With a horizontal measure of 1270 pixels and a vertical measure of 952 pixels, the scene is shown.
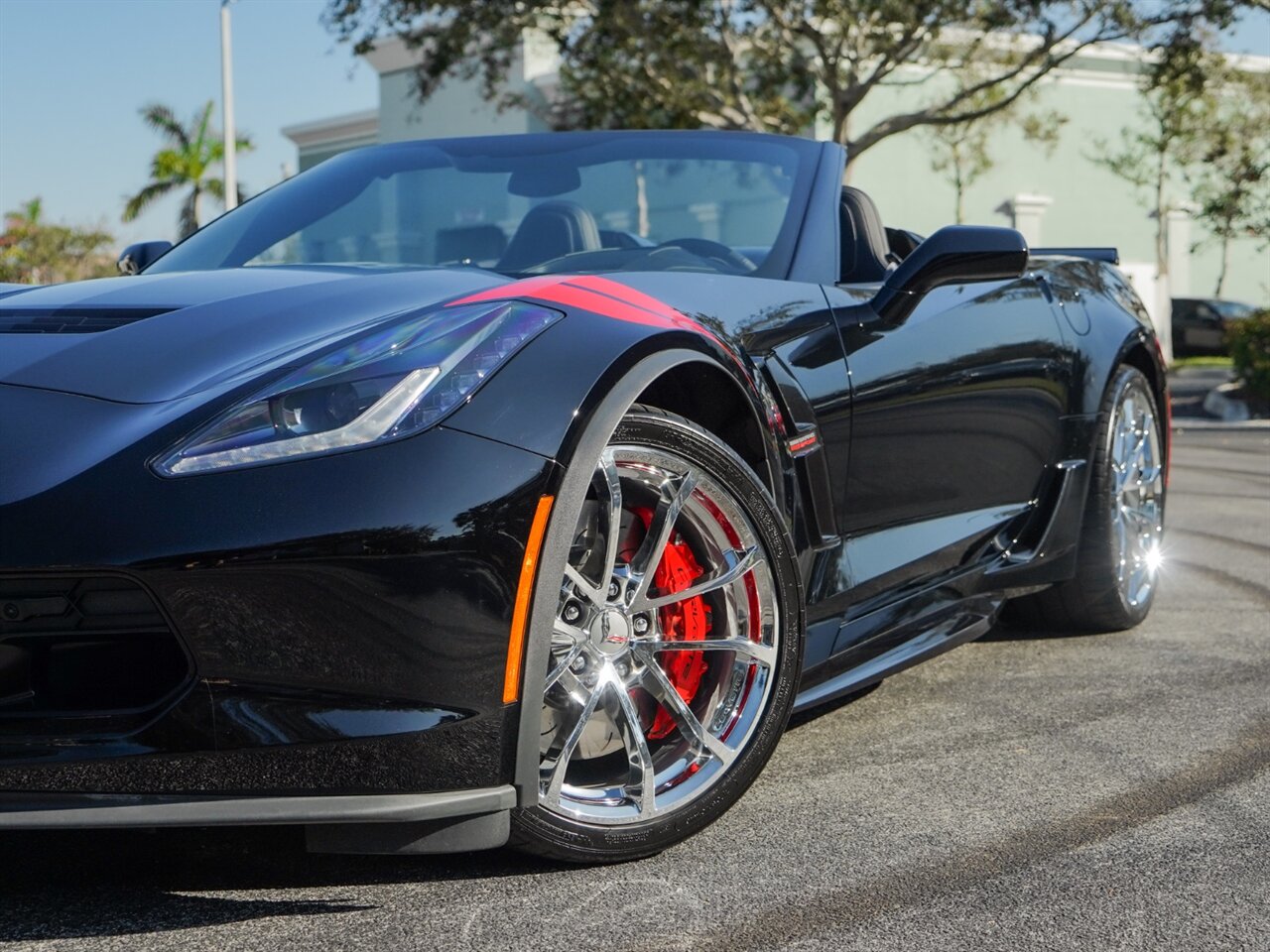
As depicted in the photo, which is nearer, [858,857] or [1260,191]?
[858,857]

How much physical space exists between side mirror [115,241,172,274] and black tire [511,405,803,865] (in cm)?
200

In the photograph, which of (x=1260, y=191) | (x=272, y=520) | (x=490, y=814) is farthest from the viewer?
(x=1260, y=191)

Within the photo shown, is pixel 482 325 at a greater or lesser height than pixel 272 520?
greater

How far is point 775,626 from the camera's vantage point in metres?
2.79

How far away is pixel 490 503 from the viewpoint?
7.32 feet

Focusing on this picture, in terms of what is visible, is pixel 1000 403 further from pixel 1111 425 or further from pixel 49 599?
pixel 49 599

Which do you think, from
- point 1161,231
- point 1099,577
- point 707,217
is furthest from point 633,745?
Result: point 1161,231

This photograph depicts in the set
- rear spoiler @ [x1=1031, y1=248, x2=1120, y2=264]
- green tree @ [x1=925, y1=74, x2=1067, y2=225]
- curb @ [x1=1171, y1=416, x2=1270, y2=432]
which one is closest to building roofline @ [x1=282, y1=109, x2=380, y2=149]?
green tree @ [x1=925, y1=74, x2=1067, y2=225]

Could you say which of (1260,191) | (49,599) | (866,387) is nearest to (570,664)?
(49,599)

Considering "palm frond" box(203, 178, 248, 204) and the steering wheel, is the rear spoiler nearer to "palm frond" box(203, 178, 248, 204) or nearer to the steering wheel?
the steering wheel

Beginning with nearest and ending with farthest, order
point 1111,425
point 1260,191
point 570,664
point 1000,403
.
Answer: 1. point 570,664
2. point 1000,403
3. point 1111,425
4. point 1260,191

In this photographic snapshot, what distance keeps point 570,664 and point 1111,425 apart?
2.48 metres

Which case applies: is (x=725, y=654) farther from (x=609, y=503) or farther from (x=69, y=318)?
(x=69, y=318)

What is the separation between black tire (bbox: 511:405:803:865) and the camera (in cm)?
242
